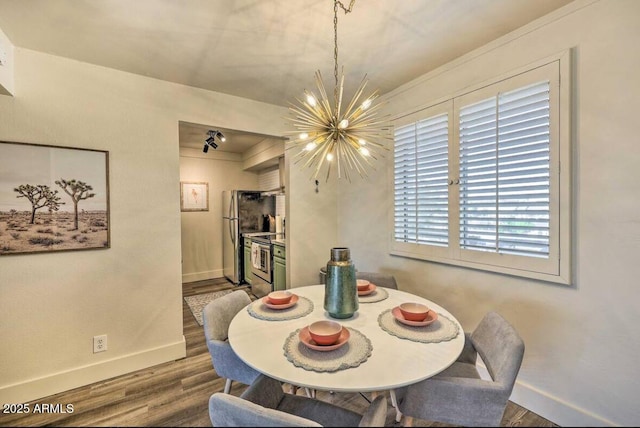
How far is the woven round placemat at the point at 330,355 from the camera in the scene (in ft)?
3.15

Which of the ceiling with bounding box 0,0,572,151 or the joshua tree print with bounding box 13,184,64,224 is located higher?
the ceiling with bounding box 0,0,572,151

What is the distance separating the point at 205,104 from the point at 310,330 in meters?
2.25

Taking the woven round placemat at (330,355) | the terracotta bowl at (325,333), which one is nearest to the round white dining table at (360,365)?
the woven round placemat at (330,355)

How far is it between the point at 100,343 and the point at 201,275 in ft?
9.30

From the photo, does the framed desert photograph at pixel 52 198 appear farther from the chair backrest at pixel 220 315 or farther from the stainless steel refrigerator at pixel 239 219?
the stainless steel refrigerator at pixel 239 219

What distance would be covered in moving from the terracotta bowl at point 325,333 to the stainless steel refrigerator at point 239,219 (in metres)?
3.34

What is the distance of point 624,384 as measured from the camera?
1.35m

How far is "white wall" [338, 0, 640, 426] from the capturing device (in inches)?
52.5

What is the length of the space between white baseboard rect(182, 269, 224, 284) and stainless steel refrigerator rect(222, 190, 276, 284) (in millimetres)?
170

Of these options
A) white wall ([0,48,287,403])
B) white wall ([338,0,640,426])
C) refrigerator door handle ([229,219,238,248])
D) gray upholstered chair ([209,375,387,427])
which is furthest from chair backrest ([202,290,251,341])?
refrigerator door handle ([229,219,238,248])

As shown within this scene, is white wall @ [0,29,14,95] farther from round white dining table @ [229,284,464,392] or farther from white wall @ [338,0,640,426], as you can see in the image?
white wall @ [338,0,640,426]

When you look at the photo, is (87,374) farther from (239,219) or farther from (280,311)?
(239,219)

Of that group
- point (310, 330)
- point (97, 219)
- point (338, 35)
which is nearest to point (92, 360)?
point (97, 219)

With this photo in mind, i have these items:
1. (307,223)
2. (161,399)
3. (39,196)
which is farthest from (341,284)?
(39,196)
